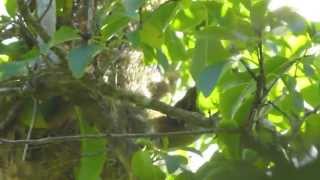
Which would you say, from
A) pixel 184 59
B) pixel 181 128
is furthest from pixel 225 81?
pixel 181 128

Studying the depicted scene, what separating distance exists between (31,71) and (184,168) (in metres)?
0.37

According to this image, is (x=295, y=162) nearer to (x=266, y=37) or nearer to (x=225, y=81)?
(x=266, y=37)

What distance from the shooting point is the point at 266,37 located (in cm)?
83

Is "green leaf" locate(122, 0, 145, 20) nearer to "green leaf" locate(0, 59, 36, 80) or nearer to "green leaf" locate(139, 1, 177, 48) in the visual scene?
"green leaf" locate(139, 1, 177, 48)

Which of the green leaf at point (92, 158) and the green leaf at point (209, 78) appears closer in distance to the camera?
the green leaf at point (209, 78)

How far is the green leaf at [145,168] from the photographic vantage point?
98 centimetres

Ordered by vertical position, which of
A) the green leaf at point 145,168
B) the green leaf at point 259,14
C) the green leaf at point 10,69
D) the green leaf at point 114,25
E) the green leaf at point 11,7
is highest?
the green leaf at point 11,7

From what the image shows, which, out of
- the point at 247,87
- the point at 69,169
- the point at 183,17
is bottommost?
the point at 69,169

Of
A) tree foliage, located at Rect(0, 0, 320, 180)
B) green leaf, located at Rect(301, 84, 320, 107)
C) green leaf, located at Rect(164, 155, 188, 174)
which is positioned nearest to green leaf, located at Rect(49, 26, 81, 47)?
tree foliage, located at Rect(0, 0, 320, 180)

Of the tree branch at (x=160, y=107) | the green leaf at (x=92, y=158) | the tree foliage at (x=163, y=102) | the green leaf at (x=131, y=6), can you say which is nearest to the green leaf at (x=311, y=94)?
the tree foliage at (x=163, y=102)

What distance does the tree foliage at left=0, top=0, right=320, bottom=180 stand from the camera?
2.57 feet

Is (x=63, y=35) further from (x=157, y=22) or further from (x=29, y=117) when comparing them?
(x=29, y=117)

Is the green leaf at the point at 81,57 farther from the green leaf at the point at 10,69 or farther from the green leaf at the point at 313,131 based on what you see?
the green leaf at the point at 313,131

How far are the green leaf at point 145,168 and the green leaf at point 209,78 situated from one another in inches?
6.8
